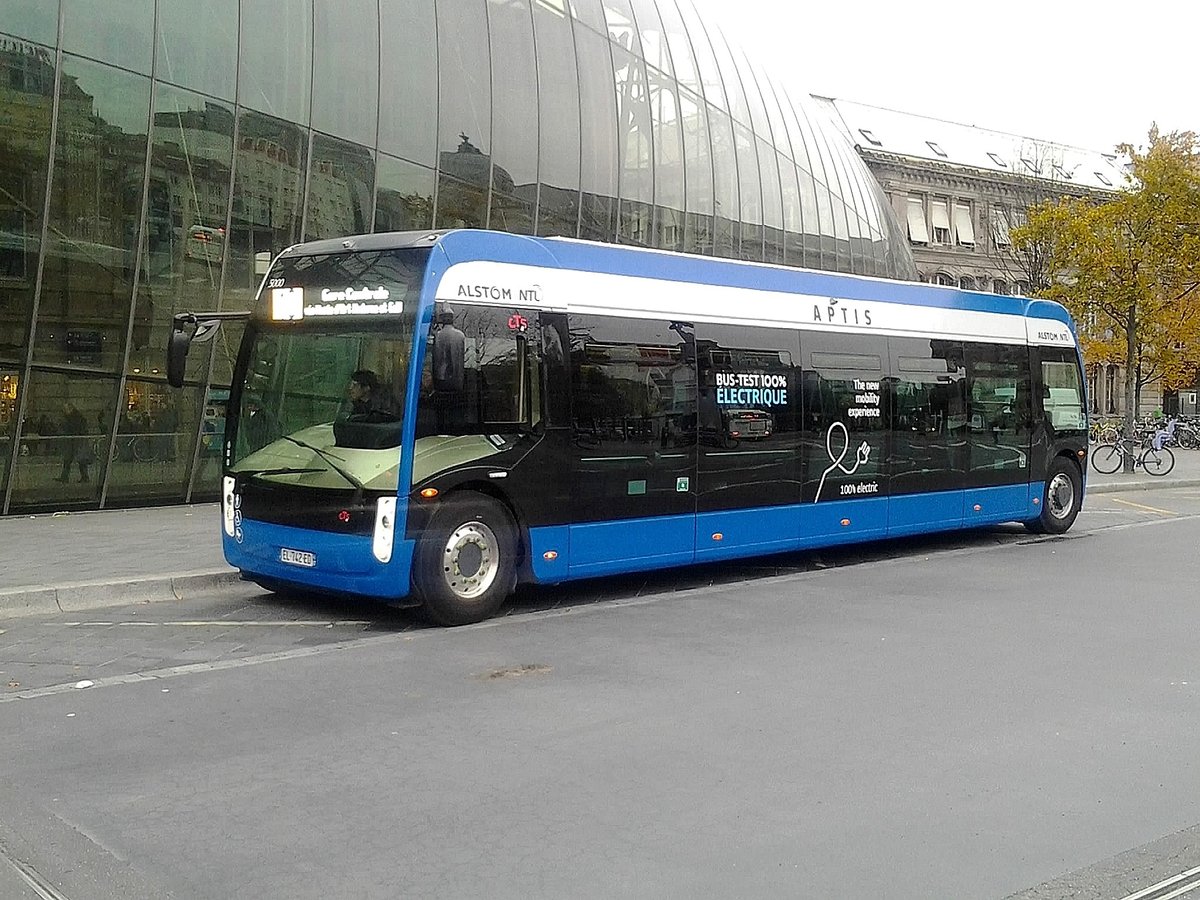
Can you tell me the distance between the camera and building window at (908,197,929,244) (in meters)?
60.6

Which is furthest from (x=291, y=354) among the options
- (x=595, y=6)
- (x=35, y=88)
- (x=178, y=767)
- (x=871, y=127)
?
(x=871, y=127)

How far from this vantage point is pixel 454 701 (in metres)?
6.74

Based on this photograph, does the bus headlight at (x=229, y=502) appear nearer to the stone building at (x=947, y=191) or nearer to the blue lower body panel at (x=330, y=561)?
the blue lower body panel at (x=330, y=561)

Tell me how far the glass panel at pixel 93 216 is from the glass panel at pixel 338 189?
2.83 meters

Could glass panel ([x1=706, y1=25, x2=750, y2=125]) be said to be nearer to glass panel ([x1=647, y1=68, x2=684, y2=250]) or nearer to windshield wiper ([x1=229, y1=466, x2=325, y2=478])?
glass panel ([x1=647, y1=68, x2=684, y2=250])

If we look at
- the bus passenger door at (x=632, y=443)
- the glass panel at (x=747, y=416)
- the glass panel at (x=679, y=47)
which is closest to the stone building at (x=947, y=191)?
the glass panel at (x=679, y=47)

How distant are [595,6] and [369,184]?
24.7ft

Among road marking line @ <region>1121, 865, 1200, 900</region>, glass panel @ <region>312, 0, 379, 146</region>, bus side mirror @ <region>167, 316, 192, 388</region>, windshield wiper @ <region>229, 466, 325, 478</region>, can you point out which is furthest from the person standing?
road marking line @ <region>1121, 865, 1200, 900</region>

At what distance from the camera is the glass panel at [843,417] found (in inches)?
485

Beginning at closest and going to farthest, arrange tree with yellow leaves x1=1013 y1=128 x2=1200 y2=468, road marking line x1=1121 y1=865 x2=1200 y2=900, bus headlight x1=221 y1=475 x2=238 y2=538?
1. road marking line x1=1121 y1=865 x2=1200 y2=900
2. bus headlight x1=221 y1=475 x2=238 y2=538
3. tree with yellow leaves x1=1013 y1=128 x2=1200 y2=468

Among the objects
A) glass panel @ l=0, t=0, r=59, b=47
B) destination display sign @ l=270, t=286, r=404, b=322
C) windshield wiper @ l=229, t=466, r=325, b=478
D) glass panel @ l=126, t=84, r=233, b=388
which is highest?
glass panel @ l=0, t=0, r=59, b=47

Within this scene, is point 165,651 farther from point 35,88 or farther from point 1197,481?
point 1197,481

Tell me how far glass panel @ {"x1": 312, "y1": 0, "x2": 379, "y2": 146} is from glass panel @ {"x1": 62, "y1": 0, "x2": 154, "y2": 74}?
278cm

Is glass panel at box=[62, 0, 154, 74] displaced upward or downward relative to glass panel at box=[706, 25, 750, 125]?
downward
